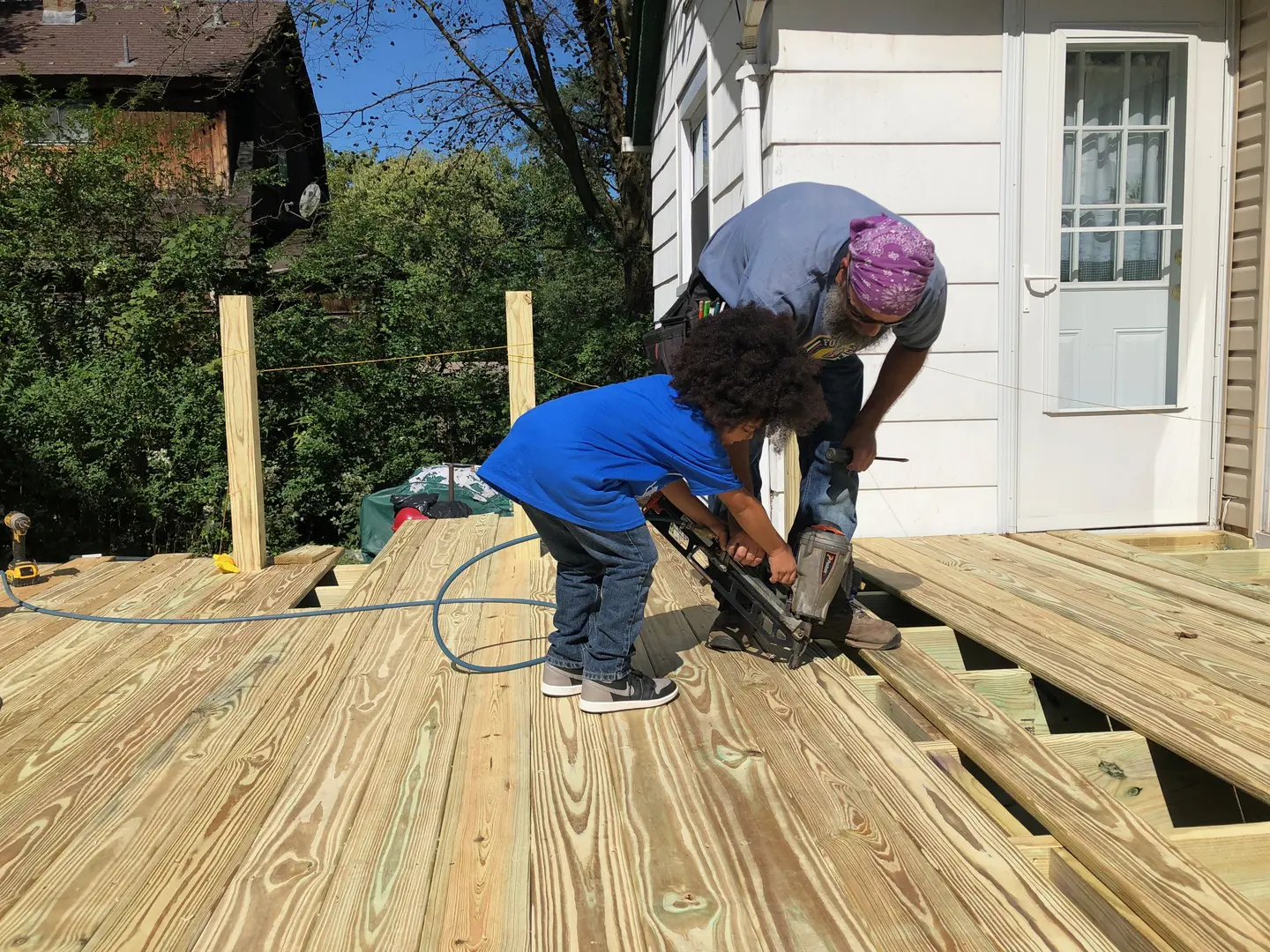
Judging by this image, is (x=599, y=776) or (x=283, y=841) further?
(x=599, y=776)

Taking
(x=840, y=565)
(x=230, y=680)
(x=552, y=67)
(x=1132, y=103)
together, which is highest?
(x=552, y=67)

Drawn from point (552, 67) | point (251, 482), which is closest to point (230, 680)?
point (251, 482)

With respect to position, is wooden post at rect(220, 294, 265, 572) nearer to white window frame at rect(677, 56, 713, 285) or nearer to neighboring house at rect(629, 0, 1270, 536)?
neighboring house at rect(629, 0, 1270, 536)

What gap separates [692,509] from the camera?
2.37m

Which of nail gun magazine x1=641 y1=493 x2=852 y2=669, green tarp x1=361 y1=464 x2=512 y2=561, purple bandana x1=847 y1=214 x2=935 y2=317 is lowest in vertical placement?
green tarp x1=361 y1=464 x2=512 y2=561

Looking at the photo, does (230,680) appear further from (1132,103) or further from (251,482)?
(1132,103)

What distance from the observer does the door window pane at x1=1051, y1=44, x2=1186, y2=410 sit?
157 inches

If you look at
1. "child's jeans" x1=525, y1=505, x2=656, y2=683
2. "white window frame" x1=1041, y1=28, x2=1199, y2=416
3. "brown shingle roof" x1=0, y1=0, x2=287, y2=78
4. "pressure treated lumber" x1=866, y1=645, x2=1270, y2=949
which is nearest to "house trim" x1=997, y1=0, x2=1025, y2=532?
"white window frame" x1=1041, y1=28, x2=1199, y2=416

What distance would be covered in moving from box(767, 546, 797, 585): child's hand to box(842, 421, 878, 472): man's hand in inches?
20.7

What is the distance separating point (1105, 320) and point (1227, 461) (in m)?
0.78

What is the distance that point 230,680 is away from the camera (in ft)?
8.86

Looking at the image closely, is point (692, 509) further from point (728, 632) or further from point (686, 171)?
point (686, 171)

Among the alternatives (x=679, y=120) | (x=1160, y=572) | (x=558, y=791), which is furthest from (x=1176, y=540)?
(x=679, y=120)

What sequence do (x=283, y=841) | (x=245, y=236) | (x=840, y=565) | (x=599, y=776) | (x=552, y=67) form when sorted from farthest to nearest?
(x=552, y=67) → (x=245, y=236) → (x=840, y=565) → (x=599, y=776) → (x=283, y=841)
